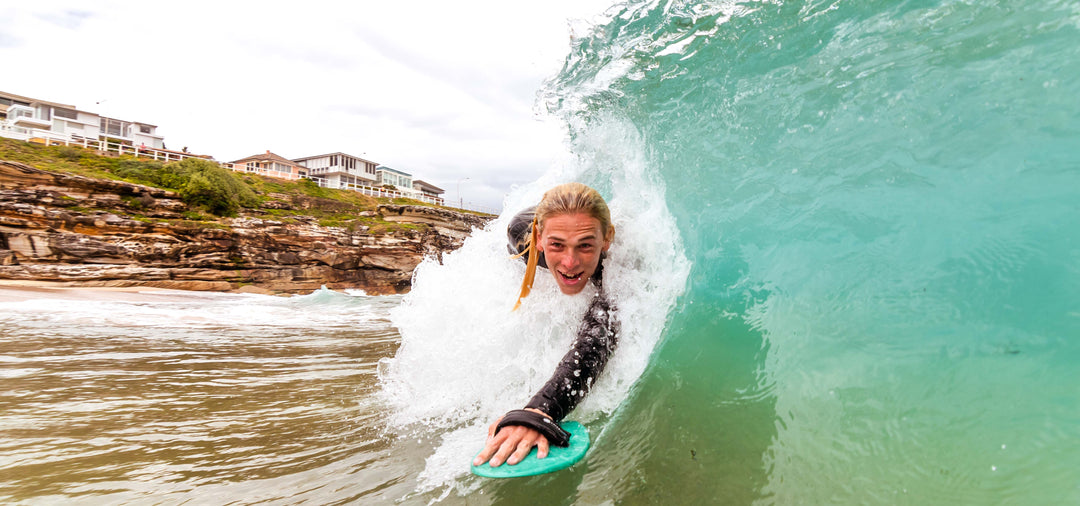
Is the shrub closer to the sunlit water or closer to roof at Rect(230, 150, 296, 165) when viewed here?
the sunlit water

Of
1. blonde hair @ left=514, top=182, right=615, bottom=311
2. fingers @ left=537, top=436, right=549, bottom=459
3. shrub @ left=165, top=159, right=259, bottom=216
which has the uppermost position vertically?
shrub @ left=165, top=159, right=259, bottom=216

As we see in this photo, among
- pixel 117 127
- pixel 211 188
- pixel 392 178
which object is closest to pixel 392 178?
pixel 392 178

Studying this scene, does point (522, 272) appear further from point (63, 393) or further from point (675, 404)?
point (63, 393)

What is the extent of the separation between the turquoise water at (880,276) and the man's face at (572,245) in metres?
0.96

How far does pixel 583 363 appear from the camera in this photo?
2529mm

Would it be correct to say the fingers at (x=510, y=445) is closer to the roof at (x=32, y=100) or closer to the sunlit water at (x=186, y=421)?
the sunlit water at (x=186, y=421)

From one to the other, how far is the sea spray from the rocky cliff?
1665cm

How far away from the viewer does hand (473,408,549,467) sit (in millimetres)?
1865

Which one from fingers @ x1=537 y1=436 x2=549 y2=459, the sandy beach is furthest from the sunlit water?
the sandy beach

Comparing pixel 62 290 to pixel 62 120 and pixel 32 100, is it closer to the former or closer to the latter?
pixel 62 120

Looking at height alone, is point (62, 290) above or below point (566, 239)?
below

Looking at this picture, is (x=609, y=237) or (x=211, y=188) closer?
(x=609, y=237)

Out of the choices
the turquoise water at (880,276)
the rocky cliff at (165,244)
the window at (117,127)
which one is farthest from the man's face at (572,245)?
the window at (117,127)

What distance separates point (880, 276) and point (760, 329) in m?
0.71
